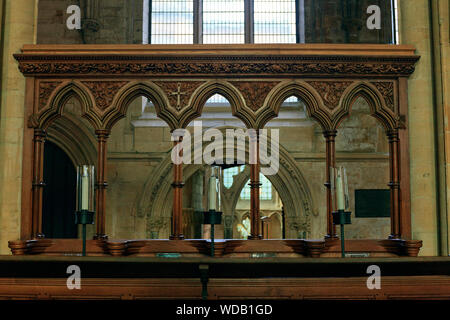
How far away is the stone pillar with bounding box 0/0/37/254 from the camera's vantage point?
4816 millimetres

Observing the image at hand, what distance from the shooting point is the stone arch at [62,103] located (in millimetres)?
4855

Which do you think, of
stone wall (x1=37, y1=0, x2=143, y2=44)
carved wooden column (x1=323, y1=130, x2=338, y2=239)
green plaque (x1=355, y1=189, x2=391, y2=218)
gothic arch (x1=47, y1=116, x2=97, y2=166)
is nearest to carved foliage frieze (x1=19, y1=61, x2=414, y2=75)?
carved wooden column (x1=323, y1=130, x2=338, y2=239)

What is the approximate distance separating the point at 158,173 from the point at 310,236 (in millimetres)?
2598

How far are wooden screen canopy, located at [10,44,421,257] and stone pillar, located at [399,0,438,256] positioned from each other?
0.29 ft

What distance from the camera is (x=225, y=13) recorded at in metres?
10.1

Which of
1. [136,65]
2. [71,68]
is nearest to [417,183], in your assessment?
[136,65]

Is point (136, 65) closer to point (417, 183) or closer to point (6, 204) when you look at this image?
point (6, 204)

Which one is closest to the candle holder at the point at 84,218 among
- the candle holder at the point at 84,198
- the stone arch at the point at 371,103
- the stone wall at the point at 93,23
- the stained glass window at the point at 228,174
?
the candle holder at the point at 84,198

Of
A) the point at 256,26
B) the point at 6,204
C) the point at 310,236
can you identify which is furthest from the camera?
the point at 256,26

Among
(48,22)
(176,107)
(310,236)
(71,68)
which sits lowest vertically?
(310,236)

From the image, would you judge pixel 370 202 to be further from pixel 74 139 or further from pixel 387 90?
pixel 74 139

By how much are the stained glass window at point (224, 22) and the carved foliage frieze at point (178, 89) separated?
17.4 feet

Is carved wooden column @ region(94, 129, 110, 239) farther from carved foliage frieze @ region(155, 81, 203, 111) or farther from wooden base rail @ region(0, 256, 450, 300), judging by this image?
wooden base rail @ region(0, 256, 450, 300)

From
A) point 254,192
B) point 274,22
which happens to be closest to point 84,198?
point 254,192
